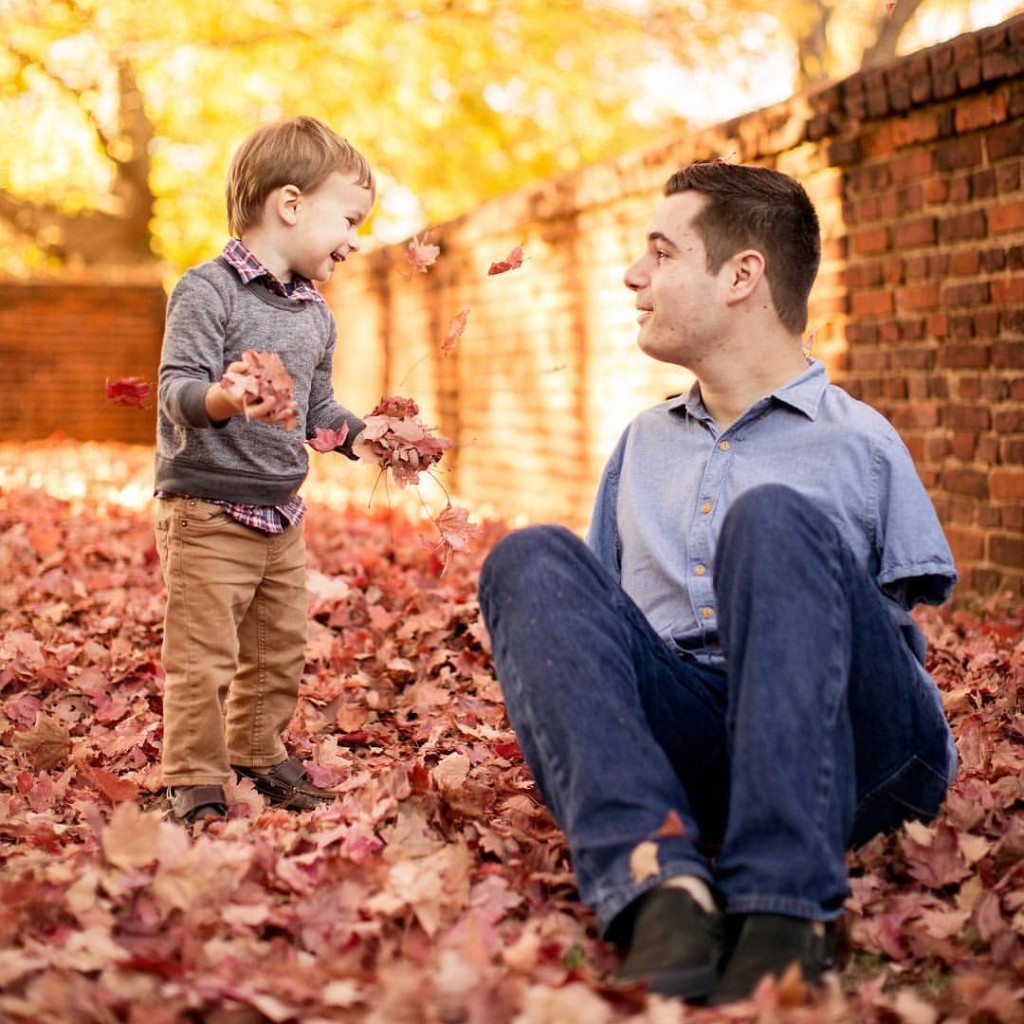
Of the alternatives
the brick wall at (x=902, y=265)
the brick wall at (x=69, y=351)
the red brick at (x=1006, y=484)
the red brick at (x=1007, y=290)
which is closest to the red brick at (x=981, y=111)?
the brick wall at (x=902, y=265)

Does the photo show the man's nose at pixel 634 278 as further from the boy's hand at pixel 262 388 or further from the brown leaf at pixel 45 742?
the brown leaf at pixel 45 742

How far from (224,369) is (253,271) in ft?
0.79

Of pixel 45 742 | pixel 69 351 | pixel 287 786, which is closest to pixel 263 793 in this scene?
pixel 287 786

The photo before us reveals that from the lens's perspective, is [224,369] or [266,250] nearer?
[224,369]

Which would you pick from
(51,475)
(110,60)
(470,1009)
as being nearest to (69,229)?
(110,60)

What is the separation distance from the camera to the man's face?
2802mm

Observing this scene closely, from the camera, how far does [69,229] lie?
21000 millimetres

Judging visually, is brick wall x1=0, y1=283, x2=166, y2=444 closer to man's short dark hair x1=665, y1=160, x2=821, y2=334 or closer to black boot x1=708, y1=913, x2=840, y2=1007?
man's short dark hair x1=665, y1=160, x2=821, y2=334

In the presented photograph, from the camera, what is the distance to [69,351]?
17500 mm

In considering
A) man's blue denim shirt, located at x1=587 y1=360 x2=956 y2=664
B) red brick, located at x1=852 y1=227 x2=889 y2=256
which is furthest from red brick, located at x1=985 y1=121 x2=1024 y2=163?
man's blue denim shirt, located at x1=587 y1=360 x2=956 y2=664

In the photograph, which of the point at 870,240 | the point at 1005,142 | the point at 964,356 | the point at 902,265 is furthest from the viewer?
the point at 870,240

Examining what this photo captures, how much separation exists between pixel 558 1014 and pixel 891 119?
446 centimetres

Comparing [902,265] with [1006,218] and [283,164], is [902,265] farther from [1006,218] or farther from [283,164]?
[283,164]

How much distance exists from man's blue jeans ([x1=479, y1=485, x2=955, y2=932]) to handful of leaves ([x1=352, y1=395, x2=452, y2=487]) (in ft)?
2.86
